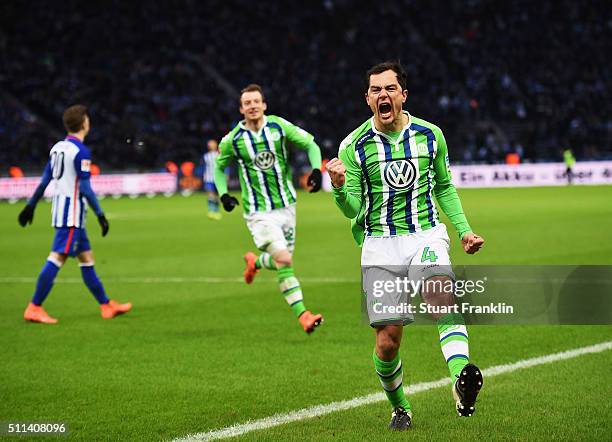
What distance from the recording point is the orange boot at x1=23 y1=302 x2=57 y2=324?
32.8 ft

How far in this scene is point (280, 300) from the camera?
37.1 feet

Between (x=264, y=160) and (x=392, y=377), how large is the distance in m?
4.38

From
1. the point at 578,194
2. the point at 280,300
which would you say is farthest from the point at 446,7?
the point at 280,300

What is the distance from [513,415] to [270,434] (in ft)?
4.71

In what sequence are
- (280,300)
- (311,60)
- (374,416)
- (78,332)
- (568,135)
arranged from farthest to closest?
(311,60) < (568,135) < (280,300) < (78,332) < (374,416)

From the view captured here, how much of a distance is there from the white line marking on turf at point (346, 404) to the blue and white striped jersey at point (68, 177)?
4708 millimetres

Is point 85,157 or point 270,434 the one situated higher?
point 85,157

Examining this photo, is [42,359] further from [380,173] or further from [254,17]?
[254,17]

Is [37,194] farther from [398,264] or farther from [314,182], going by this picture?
[398,264]

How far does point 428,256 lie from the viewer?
525 centimetres

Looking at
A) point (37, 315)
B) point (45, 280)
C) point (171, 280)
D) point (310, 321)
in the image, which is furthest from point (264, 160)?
point (171, 280)

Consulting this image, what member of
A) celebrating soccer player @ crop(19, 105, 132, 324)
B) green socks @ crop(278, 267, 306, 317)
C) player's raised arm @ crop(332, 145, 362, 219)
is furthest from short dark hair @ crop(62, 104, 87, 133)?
player's raised arm @ crop(332, 145, 362, 219)

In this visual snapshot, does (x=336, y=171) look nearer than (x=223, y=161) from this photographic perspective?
Yes

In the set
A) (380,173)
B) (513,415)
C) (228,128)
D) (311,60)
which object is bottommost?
(513,415)
